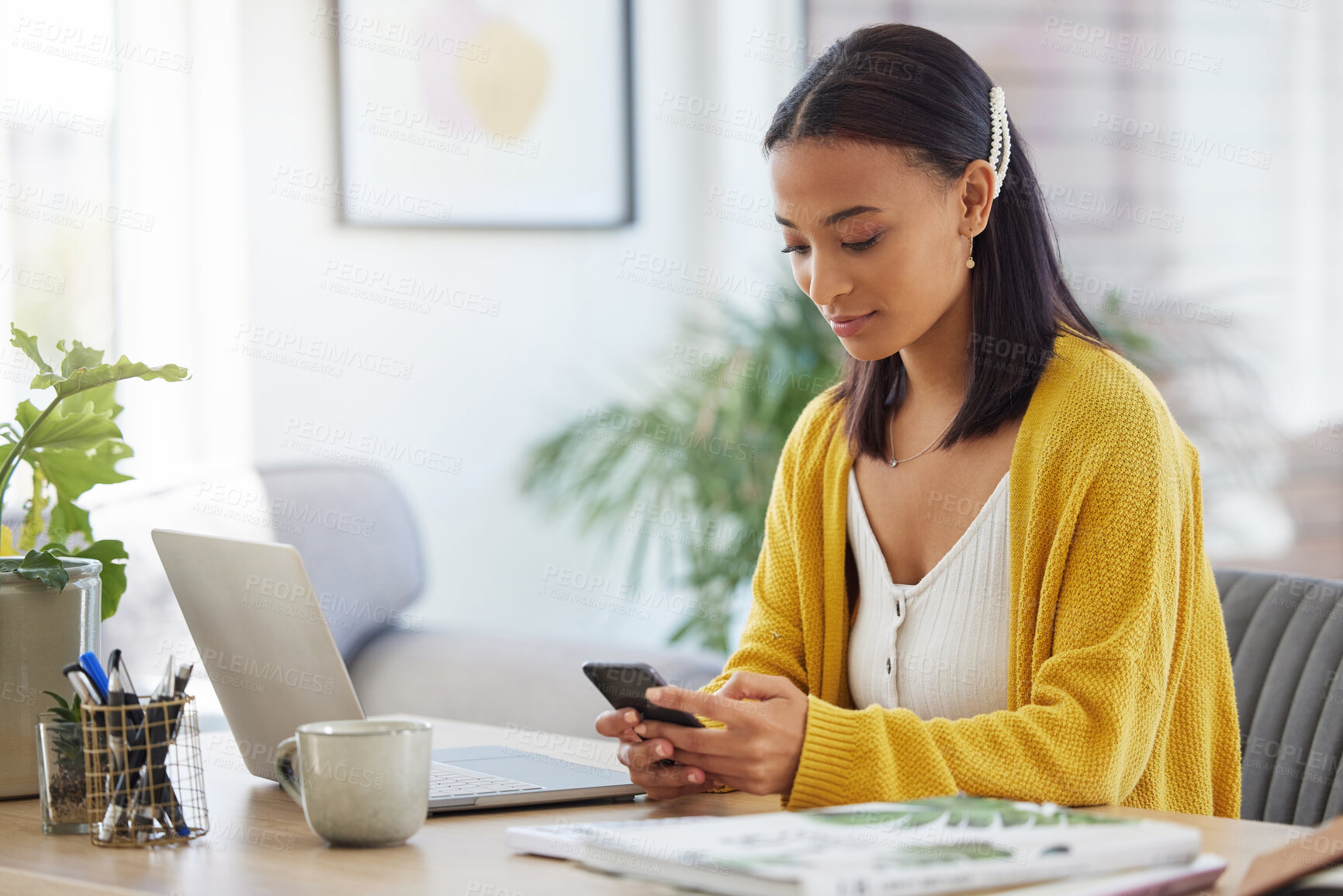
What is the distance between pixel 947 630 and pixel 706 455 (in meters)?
1.86

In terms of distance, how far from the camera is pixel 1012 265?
1.49 metres

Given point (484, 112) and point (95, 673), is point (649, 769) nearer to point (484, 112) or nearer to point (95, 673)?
point (95, 673)

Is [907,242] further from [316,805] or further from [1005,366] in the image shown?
[316,805]

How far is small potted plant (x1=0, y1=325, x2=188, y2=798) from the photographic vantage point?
3.99 feet

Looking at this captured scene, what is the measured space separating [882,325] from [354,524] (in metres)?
1.37

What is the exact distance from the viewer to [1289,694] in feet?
5.14


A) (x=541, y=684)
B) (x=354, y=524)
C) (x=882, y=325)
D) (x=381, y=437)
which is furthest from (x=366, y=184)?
(x=882, y=325)

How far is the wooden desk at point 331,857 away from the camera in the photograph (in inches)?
36.5

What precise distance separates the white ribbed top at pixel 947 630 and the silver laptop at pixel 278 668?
1.10 ft

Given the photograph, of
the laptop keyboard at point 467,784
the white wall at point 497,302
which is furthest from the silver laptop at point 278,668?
the white wall at point 497,302

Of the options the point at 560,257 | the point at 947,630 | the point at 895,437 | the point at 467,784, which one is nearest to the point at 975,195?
the point at 895,437

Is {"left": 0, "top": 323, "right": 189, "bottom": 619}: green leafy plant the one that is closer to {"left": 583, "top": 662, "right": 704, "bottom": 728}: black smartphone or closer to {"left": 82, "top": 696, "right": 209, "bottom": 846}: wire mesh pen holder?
{"left": 82, "top": 696, "right": 209, "bottom": 846}: wire mesh pen holder

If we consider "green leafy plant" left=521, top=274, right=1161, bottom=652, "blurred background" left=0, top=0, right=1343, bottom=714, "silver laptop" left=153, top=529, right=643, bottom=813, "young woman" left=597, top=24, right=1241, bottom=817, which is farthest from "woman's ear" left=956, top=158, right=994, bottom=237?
"green leafy plant" left=521, top=274, right=1161, bottom=652

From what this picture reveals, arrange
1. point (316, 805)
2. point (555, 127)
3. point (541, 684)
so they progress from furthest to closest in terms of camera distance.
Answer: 1. point (555, 127)
2. point (541, 684)
3. point (316, 805)
